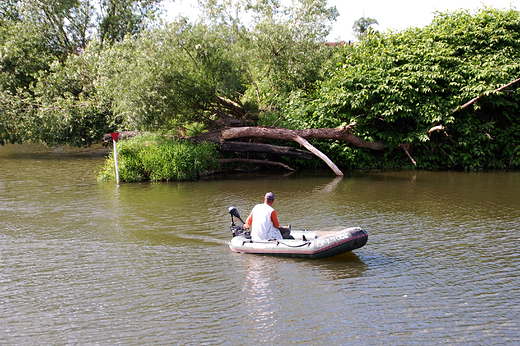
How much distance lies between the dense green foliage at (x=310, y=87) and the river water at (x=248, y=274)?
19.6 ft

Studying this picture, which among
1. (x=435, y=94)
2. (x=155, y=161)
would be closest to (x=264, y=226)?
(x=155, y=161)

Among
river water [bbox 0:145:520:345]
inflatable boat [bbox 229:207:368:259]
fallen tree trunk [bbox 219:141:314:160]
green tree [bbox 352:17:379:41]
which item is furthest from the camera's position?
green tree [bbox 352:17:379:41]

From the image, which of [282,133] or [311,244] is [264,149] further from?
[311,244]

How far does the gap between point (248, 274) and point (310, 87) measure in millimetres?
16770

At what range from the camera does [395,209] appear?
12305 millimetres

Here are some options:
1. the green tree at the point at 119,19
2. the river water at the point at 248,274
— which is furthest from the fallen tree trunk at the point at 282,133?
the green tree at the point at 119,19

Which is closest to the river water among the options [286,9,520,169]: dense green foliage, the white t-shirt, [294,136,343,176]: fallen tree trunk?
the white t-shirt

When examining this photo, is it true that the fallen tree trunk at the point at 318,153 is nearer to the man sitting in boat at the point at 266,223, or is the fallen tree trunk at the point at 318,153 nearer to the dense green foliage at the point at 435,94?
the dense green foliage at the point at 435,94

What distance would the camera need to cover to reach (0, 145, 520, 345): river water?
221 inches

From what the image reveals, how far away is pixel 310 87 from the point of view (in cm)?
2303

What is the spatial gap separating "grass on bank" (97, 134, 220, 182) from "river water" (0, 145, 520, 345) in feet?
10.4

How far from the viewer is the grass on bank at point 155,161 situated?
1741cm

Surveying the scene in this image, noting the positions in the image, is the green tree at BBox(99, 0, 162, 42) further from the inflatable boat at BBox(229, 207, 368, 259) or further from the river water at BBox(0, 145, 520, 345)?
the inflatable boat at BBox(229, 207, 368, 259)

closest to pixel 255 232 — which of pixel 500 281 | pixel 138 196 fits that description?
pixel 500 281
